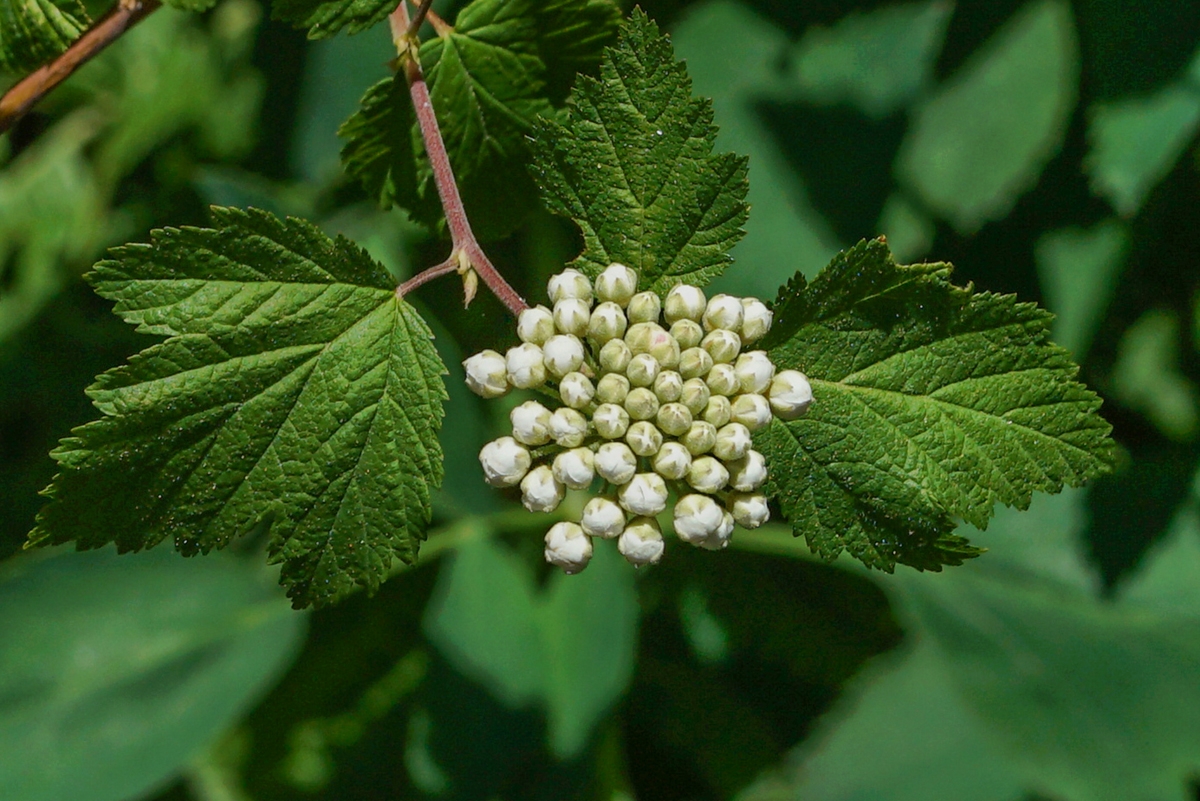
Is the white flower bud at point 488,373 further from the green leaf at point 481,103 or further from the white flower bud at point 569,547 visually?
the green leaf at point 481,103

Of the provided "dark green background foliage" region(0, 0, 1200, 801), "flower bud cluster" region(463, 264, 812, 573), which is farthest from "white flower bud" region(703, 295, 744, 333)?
"dark green background foliage" region(0, 0, 1200, 801)

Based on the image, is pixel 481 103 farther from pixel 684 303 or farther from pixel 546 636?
pixel 546 636

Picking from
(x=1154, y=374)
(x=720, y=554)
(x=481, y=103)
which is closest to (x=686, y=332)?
(x=481, y=103)

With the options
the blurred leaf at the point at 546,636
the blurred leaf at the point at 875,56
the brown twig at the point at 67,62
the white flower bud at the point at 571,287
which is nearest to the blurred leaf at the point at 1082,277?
the blurred leaf at the point at 875,56

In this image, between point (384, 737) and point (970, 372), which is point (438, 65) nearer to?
point (970, 372)

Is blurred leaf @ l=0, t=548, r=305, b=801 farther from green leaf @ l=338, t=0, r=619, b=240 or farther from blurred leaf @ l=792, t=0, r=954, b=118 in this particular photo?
blurred leaf @ l=792, t=0, r=954, b=118
